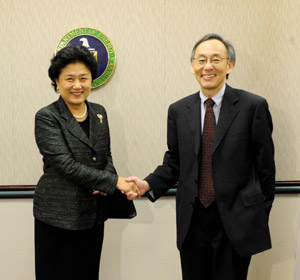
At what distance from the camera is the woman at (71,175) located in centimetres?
168

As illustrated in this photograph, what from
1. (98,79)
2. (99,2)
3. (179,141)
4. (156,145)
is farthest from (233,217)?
(99,2)

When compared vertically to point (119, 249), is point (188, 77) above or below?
above

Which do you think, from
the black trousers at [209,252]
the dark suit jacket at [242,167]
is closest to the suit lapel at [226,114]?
the dark suit jacket at [242,167]

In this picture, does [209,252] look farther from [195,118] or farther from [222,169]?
Result: [195,118]

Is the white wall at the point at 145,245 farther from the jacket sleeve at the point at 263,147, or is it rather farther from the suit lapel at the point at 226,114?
the suit lapel at the point at 226,114

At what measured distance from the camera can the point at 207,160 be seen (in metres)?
1.63

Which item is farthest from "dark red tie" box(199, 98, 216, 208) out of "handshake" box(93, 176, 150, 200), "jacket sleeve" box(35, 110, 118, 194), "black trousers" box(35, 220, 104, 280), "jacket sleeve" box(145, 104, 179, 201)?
"black trousers" box(35, 220, 104, 280)

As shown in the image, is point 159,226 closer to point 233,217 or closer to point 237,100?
point 233,217

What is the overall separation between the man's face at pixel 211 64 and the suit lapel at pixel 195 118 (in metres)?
0.11

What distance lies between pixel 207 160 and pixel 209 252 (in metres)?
0.50

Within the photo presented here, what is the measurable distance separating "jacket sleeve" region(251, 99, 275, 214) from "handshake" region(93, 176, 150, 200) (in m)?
0.64

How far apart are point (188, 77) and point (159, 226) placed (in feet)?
3.45

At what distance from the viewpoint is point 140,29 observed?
220 centimetres

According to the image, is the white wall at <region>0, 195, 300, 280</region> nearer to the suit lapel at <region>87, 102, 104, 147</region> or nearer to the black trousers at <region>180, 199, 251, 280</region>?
the black trousers at <region>180, 199, 251, 280</region>
